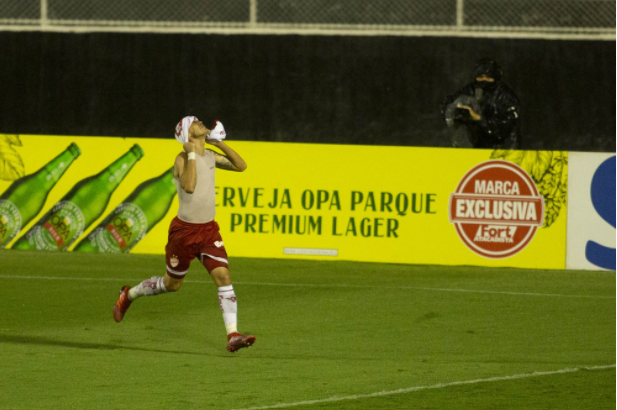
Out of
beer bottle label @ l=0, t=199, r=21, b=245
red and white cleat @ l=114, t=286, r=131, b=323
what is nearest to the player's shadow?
red and white cleat @ l=114, t=286, r=131, b=323

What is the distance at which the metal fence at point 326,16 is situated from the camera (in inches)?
873

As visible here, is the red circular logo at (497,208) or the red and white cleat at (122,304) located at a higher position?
the red circular logo at (497,208)

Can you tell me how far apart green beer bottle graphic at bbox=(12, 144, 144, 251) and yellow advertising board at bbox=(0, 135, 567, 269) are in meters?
0.05

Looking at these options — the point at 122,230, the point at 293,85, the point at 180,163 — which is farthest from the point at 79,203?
the point at 293,85

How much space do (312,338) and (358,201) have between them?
17.7 ft

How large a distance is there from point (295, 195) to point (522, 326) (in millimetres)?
5202

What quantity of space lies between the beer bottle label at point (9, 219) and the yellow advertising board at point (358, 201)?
83 mm

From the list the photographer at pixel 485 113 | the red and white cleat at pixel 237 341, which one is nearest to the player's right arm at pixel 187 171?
the red and white cleat at pixel 237 341

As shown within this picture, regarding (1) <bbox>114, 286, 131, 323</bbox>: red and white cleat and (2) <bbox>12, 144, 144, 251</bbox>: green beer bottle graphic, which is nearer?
(1) <bbox>114, 286, 131, 323</bbox>: red and white cleat

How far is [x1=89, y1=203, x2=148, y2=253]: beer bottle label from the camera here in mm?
17219

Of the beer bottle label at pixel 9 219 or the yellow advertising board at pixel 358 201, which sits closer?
the yellow advertising board at pixel 358 201

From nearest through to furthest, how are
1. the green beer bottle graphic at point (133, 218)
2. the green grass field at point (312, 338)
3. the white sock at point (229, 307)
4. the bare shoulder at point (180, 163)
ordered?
the green grass field at point (312, 338) < the white sock at point (229, 307) < the bare shoulder at point (180, 163) < the green beer bottle graphic at point (133, 218)

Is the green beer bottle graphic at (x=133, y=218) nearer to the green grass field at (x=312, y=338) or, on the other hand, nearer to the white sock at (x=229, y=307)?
the green grass field at (x=312, y=338)

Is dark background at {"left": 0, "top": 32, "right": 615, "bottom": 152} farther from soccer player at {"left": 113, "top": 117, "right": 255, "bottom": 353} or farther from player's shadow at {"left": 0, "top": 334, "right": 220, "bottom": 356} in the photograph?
soccer player at {"left": 113, "top": 117, "right": 255, "bottom": 353}
